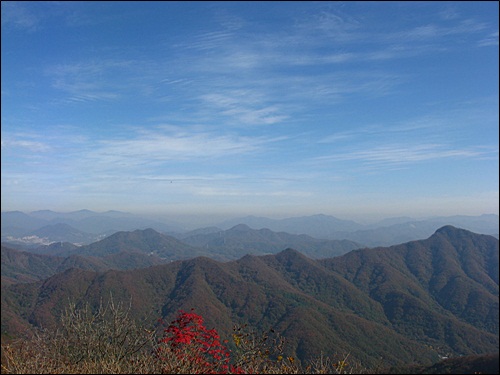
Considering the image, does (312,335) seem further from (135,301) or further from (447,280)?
(447,280)

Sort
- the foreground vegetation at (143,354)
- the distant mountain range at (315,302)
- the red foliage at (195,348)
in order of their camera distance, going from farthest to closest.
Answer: the distant mountain range at (315,302) → the red foliage at (195,348) → the foreground vegetation at (143,354)

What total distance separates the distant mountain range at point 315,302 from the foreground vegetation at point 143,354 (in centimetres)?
8835

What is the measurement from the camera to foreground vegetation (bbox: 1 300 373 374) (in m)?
6.62

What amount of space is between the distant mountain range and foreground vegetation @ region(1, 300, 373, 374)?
88347mm

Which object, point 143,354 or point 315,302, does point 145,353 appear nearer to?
point 143,354

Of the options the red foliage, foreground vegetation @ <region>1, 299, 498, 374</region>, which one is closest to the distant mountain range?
foreground vegetation @ <region>1, 299, 498, 374</region>

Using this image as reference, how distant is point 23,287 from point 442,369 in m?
168

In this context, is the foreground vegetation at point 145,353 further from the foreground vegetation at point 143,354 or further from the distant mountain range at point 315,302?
the distant mountain range at point 315,302

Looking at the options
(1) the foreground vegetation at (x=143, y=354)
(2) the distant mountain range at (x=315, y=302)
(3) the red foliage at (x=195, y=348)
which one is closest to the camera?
(1) the foreground vegetation at (x=143, y=354)

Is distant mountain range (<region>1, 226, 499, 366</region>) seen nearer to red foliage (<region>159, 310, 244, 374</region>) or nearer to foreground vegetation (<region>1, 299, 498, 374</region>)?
foreground vegetation (<region>1, 299, 498, 374</region>)

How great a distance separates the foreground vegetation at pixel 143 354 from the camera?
662 centimetres

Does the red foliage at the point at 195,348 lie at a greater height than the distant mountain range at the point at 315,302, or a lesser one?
greater

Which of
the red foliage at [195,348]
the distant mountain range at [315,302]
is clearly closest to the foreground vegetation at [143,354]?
the red foliage at [195,348]

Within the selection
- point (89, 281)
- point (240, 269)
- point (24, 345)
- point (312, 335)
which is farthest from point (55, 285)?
point (24, 345)
